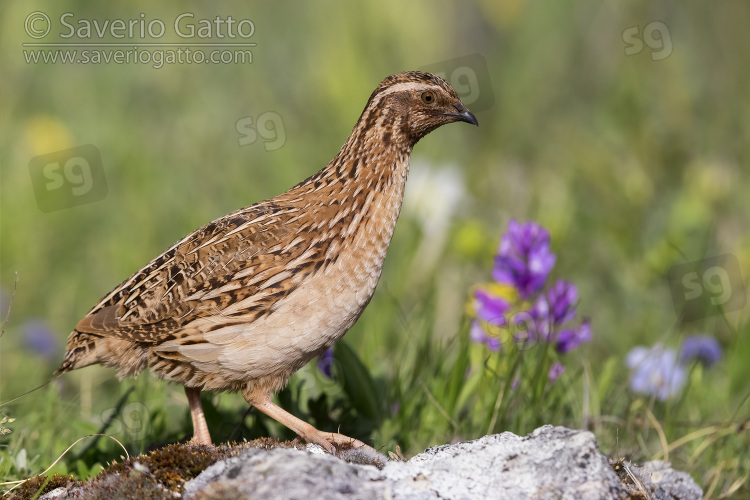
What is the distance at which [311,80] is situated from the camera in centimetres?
975

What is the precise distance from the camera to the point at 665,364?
6.04 metres

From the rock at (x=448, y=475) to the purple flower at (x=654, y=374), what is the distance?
7.48ft

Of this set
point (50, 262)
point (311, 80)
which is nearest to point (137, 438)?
point (50, 262)

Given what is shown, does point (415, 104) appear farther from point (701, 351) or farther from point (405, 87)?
→ point (701, 351)

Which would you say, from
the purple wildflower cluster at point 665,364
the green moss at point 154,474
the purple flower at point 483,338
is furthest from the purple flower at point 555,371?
the green moss at point 154,474

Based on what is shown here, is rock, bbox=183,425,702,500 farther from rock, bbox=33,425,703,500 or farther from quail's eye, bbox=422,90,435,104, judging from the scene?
quail's eye, bbox=422,90,435,104

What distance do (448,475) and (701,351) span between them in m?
3.81

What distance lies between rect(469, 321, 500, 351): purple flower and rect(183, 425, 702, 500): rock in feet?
7.01

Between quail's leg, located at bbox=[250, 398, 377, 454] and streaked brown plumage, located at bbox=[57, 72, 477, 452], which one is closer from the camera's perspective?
quail's leg, located at bbox=[250, 398, 377, 454]

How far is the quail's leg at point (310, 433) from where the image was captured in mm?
3927

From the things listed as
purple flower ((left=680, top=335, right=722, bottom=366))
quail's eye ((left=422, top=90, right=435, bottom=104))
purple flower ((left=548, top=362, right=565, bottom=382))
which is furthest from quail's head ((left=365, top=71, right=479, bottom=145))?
purple flower ((left=680, top=335, right=722, bottom=366))

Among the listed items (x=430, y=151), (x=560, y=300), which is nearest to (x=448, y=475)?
(x=560, y=300)

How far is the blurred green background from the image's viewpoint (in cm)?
720

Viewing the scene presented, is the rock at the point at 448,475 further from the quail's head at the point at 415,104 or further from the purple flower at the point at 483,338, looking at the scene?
the purple flower at the point at 483,338
